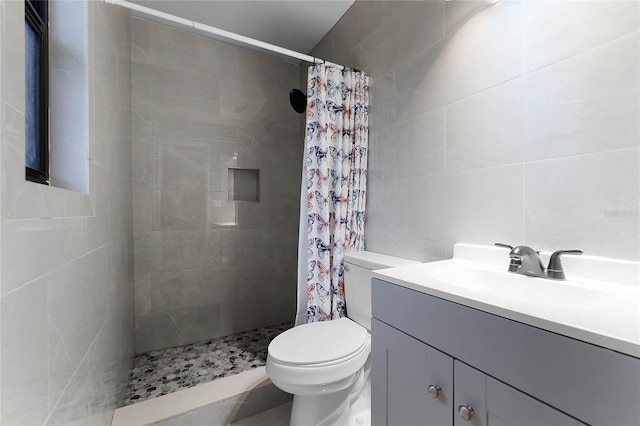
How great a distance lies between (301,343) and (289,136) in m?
1.82

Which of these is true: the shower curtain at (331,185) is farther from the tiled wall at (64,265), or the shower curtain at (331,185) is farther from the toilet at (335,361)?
the tiled wall at (64,265)

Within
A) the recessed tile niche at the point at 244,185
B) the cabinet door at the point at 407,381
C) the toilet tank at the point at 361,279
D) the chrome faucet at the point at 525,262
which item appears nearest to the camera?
the cabinet door at the point at 407,381

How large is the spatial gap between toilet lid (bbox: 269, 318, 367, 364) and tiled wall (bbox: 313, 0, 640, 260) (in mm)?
496

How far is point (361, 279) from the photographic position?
1511mm

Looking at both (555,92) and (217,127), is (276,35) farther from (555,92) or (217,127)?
(555,92)

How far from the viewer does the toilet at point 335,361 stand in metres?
1.14

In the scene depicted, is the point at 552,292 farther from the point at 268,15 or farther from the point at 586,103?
the point at 268,15

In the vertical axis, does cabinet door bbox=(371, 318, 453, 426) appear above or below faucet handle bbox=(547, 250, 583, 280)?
below

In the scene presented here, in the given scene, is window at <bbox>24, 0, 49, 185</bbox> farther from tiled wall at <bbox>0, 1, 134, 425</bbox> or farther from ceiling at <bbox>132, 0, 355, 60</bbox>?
ceiling at <bbox>132, 0, 355, 60</bbox>

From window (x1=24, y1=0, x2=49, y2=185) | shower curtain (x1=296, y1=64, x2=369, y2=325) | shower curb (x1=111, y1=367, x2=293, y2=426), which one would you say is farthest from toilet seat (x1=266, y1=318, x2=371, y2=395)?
window (x1=24, y1=0, x2=49, y2=185)

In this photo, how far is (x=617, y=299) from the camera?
69cm

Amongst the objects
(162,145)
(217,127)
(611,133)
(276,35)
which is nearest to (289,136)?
(217,127)

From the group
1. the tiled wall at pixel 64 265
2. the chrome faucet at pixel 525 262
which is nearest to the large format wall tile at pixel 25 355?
the tiled wall at pixel 64 265

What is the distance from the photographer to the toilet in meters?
1.14
